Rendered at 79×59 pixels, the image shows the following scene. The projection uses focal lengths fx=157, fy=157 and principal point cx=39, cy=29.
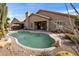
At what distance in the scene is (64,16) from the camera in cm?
265

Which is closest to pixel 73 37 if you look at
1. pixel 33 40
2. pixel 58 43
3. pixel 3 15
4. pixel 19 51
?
pixel 58 43

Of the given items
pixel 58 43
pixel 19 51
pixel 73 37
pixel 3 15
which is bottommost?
pixel 19 51

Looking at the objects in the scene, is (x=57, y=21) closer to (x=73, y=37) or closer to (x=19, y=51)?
(x=73, y=37)

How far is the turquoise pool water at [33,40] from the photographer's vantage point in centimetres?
265

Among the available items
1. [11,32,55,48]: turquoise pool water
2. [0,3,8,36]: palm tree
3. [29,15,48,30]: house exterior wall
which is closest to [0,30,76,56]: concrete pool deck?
[11,32,55,48]: turquoise pool water

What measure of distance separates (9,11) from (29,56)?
83 cm

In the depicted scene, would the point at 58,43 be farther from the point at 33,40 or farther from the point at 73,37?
the point at 33,40

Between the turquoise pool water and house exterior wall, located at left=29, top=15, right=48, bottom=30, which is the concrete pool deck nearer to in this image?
the turquoise pool water

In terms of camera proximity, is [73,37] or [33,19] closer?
[73,37]

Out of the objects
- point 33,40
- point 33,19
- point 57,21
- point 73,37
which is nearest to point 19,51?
point 33,40

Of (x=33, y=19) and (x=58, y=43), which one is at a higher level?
(x=33, y=19)

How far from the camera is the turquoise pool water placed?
2.65m

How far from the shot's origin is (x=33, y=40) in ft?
8.79

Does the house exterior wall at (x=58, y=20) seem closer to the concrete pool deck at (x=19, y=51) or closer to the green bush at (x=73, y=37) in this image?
the green bush at (x=73, y=37)
